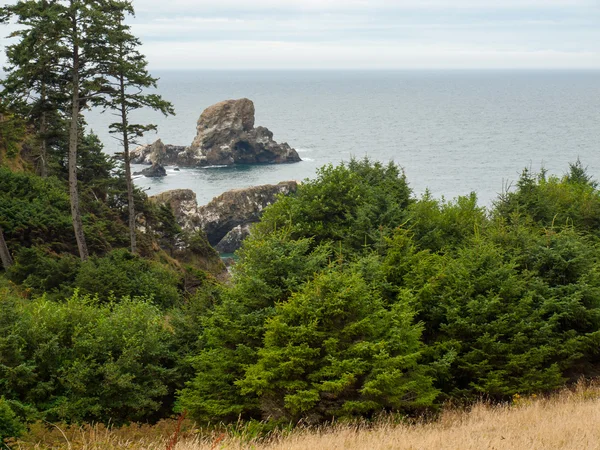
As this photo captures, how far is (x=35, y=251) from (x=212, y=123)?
91639 millimetres

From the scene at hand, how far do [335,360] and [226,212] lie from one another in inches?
2363

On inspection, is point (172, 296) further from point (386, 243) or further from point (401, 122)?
point (401, 122)

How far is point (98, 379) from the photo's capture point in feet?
51.3

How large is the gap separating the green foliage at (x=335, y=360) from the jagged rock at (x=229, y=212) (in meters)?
57.1

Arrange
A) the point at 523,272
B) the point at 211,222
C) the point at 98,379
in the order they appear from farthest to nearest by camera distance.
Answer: the point at 211,222 < the point at 523,272 < the point at 98,379

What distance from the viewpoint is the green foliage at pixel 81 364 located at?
15.0m

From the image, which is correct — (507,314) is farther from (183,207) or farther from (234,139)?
(234,139)

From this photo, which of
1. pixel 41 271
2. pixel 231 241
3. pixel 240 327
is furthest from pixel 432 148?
pixel 240 327

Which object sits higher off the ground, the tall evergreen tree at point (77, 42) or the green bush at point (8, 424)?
the tall evergreen tree at point (77, 42)

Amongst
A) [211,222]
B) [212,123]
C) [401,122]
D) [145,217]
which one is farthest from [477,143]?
[145,217]

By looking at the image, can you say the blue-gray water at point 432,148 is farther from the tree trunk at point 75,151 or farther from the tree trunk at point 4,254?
the tree trunk at point 4,254

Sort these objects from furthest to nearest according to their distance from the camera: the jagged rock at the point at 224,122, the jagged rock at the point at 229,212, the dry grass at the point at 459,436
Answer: the jagged rock at the point at 224,122, the jagged rock at the point at 229,212, the dry grass at the point at 459,436

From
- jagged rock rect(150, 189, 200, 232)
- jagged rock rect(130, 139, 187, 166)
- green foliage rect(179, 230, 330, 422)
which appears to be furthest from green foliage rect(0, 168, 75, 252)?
jagged rock rect(130, 139, 187, 166)

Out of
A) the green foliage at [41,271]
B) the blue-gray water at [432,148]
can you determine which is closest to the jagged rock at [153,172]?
the blue-gray water at [432,148]
